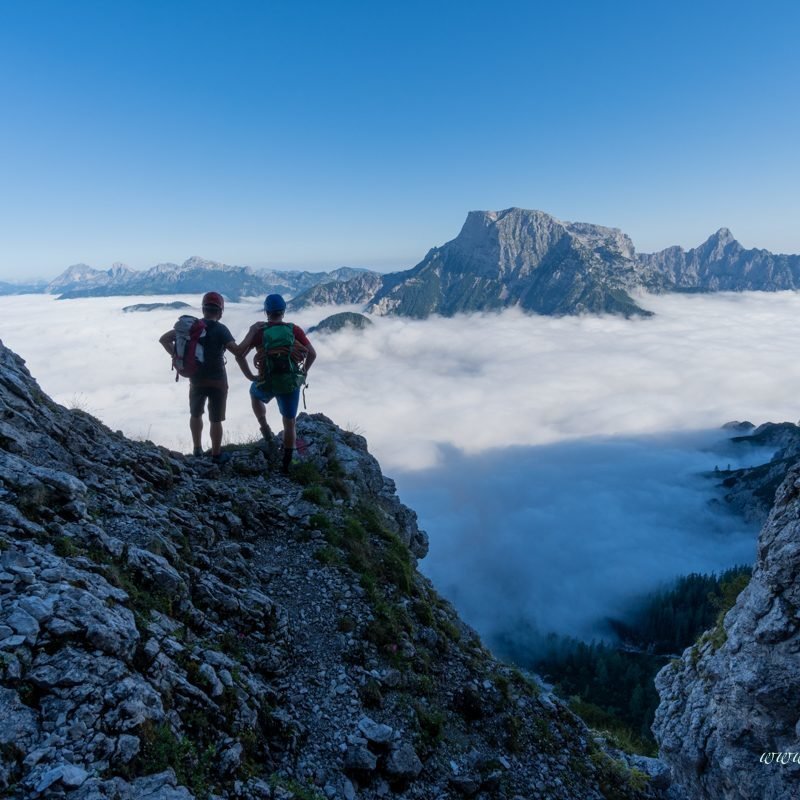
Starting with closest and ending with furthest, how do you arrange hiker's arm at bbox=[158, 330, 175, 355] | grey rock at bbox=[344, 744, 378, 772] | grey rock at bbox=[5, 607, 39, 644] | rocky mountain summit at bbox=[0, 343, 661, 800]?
rocky mountain summit at bbox=[0, 343, 661, 800] → grey rock at bbox=[5, 607, 39, 644] → grey rock at bbox=[344, 744, 378, 772] → hiker's arm at bbox=[158, 330, 175, 355]

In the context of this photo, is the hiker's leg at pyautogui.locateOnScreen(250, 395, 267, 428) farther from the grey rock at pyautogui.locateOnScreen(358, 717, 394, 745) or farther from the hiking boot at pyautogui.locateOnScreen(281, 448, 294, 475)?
the grey rock at pyautogui.locateOnScreen(358, 717, 394, 745)

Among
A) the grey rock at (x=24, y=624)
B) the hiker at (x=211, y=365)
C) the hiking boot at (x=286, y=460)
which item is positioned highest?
the hiker at (x=211, y=365)

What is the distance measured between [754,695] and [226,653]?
514 inches

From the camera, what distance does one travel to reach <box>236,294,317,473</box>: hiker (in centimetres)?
1444

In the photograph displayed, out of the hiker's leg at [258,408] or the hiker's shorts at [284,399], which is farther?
the hiker's leg at [258,408]

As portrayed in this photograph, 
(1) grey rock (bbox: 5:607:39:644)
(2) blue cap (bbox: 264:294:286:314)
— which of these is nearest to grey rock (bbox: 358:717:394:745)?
(1) grey rock (bbox: 5:607:39:644)

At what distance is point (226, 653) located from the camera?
29.7ft

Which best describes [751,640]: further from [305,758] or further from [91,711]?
[91,711]

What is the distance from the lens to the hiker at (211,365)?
14.6 meters

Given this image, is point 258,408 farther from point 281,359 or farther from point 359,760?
point 359,760

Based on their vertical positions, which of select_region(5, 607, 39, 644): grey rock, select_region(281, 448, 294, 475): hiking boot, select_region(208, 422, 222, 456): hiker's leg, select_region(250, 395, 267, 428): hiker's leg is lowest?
select_region(281, 448, 294, 475): hiking boot

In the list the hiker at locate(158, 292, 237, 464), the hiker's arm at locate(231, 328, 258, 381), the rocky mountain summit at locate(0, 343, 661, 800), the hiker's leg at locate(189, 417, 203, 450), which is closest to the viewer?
the rocky mountain summit at locate(0, 343, 661, 800)

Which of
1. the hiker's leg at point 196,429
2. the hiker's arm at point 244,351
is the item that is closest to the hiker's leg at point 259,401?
the hiker's arm at point 244,351

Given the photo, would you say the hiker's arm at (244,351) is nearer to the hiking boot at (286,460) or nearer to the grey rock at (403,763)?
the hiking boot at (286,460)
